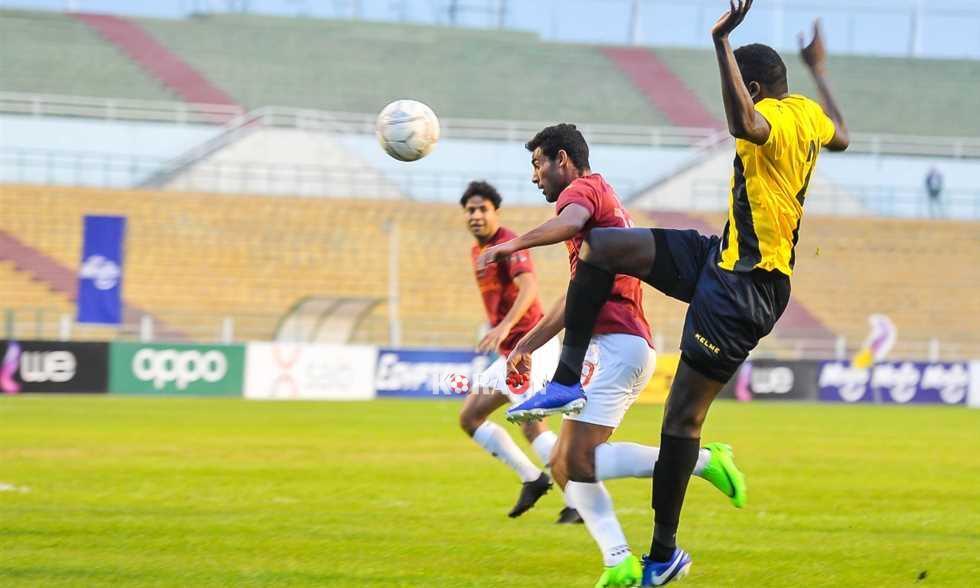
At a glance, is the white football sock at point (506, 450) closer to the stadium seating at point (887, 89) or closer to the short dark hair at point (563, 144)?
the short dark hair at point (563, 144)

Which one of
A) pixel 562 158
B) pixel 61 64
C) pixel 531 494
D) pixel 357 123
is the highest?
pixel 61 64

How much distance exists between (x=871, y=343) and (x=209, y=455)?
23846mm

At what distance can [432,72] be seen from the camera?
50.9 m

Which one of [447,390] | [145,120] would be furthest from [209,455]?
[145,120]

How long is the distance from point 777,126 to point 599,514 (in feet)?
6.60

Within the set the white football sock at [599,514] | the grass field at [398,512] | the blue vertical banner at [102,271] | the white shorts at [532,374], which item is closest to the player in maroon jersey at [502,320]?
the white shorts at [532,374]

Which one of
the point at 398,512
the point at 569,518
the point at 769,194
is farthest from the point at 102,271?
the point at 769,194

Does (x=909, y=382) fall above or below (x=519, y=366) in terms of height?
below

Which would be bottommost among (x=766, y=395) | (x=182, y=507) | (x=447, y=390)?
(x=766, y=395)

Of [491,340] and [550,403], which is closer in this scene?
[550,403]

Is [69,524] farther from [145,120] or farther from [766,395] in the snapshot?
[145,120]

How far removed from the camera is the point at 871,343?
37375 mm

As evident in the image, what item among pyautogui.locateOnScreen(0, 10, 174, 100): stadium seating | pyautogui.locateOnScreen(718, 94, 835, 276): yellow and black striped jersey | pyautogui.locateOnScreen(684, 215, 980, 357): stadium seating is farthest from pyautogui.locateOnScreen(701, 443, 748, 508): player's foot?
pyautogui.locateOnScreen(0, 10, 174, 100): stadium seating

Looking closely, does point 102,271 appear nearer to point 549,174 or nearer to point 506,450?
point 506,450
